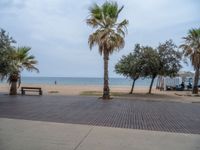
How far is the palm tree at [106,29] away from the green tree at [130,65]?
923 centimetres

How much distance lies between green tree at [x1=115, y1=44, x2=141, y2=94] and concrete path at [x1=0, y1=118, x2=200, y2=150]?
22.3 m

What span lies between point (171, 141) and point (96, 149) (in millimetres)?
1926

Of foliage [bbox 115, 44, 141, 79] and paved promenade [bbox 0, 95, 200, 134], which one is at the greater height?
foliage [bbox 115, 44, 141, 79]

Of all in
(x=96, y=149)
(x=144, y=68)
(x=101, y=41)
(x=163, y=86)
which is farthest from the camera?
(x=163, y=86)

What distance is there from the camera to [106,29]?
21234 mm

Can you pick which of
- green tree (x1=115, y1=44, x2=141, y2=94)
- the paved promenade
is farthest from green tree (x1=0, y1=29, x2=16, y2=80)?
green tree (x1=115, y1=44, x2=141, y2=94)

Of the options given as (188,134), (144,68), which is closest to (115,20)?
(144,68)

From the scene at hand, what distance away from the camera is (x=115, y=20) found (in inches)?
842

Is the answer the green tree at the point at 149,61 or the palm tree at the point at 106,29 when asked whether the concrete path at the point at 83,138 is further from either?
the green tree at the point at 149,61

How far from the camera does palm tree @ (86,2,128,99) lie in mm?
21094

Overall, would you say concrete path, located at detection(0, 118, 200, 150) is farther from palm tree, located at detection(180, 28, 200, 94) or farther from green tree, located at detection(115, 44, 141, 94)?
palm tree, located at detection(180, 28, 200, 94)

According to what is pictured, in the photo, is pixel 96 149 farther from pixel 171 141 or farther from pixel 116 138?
pixel 171 141

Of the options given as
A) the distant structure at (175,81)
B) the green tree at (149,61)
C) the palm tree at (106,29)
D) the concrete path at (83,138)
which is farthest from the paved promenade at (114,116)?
the distant structure at (175,81)

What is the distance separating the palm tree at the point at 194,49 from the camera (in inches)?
1403
